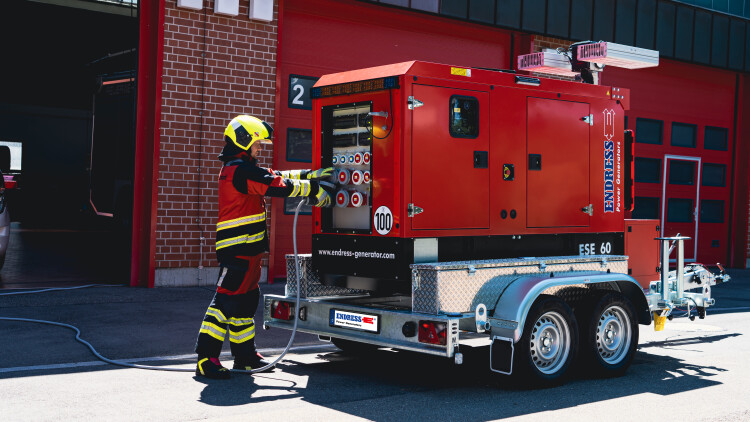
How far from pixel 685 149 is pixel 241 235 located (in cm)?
1454

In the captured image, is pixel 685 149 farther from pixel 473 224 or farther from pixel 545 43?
pixel 473 224

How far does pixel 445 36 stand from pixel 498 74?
26.6ft

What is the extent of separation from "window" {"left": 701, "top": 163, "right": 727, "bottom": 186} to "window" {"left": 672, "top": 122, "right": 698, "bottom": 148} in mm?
753

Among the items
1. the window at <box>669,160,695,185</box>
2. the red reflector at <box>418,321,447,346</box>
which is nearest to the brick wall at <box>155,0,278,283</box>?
the red reflector at <box>418,321,447,346</box>

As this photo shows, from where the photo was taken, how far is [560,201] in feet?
26.0

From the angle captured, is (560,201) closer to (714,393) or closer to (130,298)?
(714,393)

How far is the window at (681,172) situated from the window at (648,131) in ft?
2.35

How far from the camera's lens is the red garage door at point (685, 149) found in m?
18.2

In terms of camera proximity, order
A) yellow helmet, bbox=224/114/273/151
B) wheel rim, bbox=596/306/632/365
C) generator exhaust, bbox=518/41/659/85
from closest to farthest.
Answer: yellow helmet, bbox=224/114/273/151, wheel rim, bbox=596/306/632/365, generator exhaust, bbox=518/41/659/85

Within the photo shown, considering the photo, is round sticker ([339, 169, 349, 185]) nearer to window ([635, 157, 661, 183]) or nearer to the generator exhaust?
the generator exhaust

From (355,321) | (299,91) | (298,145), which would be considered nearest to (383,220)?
(355,321)

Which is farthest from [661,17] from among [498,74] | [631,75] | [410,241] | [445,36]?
[410,241]

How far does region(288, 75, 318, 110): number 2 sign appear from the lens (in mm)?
13305

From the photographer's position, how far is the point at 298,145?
43.9 feet
